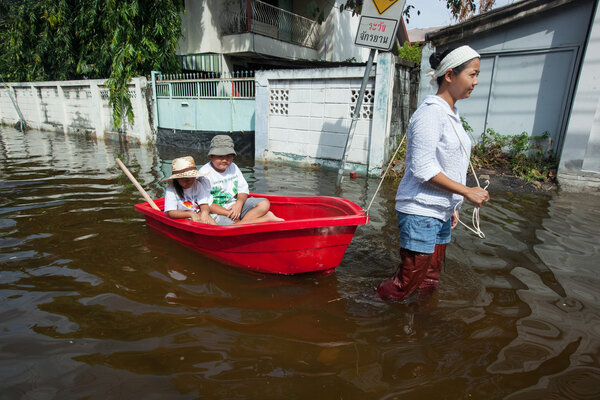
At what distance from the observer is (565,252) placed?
153 inches

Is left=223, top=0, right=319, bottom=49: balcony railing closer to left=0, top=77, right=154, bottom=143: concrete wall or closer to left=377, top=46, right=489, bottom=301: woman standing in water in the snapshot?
left=0, top=77, right=154, bottom=143: concrete wall

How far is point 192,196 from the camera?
377 cm

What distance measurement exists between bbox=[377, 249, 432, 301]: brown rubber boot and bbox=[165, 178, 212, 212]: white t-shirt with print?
211cm

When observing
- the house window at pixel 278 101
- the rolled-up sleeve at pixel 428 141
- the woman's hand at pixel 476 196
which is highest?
the house window at pixel 278 101

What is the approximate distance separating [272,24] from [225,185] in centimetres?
1243

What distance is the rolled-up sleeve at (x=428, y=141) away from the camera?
7.06ft

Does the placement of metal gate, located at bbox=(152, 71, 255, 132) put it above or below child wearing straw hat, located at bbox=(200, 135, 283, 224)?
above

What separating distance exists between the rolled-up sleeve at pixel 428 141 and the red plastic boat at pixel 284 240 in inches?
29.6

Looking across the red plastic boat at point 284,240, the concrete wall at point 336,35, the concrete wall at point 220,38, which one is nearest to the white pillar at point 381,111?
the red plastic boat at point 284,240

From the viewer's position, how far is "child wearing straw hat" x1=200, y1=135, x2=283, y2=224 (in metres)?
3.71

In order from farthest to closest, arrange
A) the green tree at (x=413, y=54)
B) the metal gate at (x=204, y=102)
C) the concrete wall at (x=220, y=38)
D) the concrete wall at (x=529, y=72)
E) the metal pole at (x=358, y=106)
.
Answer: the concrete wall at (x=220, y=38) → the green tree at (x=413, y=54) → the metal gate at (x=204, y=102) → the concrete wall at (x=529, y=72) → the metal pole at (x=358, y=106)

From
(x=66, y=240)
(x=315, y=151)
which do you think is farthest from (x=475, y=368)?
(x=315, y=151)

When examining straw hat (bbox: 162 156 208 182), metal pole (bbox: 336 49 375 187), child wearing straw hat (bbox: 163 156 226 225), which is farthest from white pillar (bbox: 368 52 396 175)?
straw hat (bbox: 162 156 208 182)

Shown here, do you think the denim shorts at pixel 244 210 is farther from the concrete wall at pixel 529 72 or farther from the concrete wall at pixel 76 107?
the concrete wall at pixel 76 107
